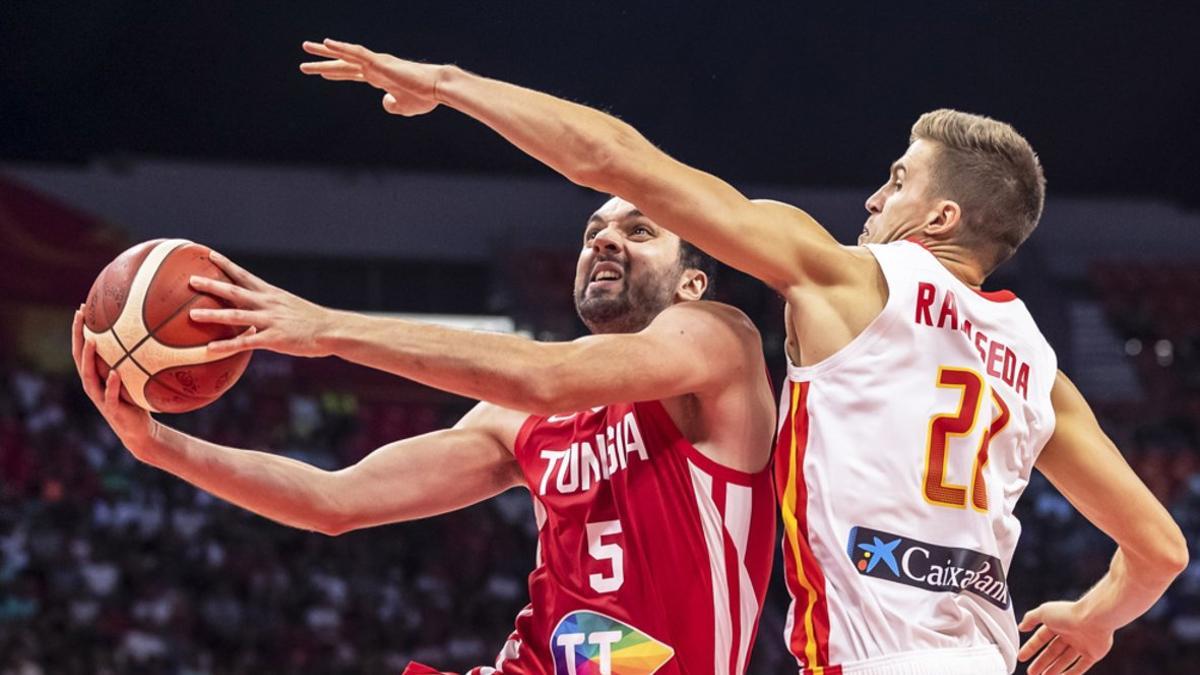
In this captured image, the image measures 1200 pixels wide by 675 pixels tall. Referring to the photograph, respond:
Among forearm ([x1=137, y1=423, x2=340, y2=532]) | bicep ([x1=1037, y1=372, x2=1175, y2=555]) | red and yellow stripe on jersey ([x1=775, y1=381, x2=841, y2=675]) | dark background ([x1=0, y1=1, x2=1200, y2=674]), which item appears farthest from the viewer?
dark background ([x1=0, y1=1, x2=1200, y2=674])

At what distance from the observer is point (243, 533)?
13.2m

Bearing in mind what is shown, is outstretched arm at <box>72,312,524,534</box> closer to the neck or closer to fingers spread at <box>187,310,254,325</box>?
fingers spread at <box>187,310,254,325</box>

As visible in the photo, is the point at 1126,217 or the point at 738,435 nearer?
the point at 738,435

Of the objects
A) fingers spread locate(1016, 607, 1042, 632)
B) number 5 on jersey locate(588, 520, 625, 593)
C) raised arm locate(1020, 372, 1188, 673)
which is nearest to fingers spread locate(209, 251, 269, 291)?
number 5 on jersey locate(588, 520, 625, 593)

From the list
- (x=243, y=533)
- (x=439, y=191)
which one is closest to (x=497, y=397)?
(x=243, y=533)

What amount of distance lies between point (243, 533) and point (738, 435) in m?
10.3

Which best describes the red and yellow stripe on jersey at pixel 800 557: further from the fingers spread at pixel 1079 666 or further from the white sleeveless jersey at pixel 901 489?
the fingers spread at pixel 1079 666

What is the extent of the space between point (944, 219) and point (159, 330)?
1916 millimetres

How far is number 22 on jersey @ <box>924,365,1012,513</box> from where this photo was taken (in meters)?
3.13

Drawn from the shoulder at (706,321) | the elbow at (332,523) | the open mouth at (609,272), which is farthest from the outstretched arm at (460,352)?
the elbow at (332,523)

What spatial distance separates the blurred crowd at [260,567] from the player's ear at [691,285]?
800 cm

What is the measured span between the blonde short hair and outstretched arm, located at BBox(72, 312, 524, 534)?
1591 mm

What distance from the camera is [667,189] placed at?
3125 millimetres

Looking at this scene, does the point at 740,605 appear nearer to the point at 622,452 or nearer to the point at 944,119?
the point at 622,452
